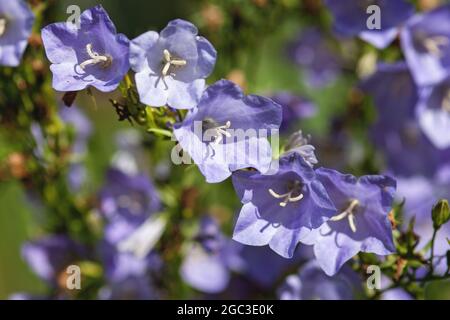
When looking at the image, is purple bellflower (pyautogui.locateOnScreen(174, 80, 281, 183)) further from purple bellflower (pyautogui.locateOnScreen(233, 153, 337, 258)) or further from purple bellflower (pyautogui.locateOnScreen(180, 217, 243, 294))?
purple bellflower (pyautogui.locateOnScreen(180, 217, 243, 294))

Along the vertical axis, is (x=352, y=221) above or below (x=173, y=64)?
below

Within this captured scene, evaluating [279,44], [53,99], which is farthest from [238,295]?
[279,44]

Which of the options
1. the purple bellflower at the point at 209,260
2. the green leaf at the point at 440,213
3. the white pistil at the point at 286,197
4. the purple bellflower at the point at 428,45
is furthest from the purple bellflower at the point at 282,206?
the purple bellflower at the point at 428,45

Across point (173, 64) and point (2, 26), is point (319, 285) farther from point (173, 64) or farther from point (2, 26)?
point (2, 26)

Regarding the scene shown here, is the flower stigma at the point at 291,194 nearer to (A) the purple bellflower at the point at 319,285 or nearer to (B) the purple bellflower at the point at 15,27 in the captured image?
(A) the purple bellflower at the point at 319,285

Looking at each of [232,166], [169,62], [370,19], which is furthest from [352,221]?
[370,19]

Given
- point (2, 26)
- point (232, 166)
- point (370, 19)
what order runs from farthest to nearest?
point (370, 19) < point (2, 26) < point (232, 166)
